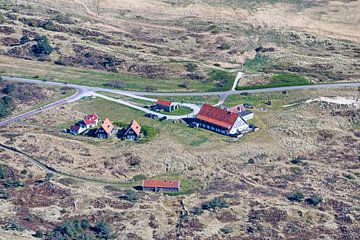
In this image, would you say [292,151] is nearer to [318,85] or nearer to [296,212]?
[296,212]

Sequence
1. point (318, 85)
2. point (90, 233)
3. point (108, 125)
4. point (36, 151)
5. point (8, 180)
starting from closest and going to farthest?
point (90, 233), point (8, 180), point (36, 151), point (108, 125), point (318, 85)

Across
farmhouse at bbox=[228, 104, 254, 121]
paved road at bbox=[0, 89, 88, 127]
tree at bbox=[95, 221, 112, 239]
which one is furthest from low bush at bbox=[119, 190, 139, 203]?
paved road at bbox=[0, 89, 88, 127]

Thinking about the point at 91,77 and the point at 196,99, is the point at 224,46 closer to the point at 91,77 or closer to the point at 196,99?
the point at 196,99

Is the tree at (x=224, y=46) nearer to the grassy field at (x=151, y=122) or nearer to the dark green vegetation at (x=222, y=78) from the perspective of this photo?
the dark green vegetation at (x=222, y=78)

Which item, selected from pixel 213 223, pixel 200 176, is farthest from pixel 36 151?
pixel 213 223

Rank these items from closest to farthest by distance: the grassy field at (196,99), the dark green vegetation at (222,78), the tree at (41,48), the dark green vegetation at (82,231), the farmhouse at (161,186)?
the dark green vegetation at (82,231) → the farmhouse at (161,186) → the grassy field at (196,99) → the dark green vegetation at (222,78) → the tree at (41,48)

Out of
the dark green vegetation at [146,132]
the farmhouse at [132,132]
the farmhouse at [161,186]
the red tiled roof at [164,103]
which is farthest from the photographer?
the red tiled roof at [164,103]

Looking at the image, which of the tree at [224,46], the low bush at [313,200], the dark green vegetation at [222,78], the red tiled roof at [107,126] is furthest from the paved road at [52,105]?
the low bush at [313,200]
